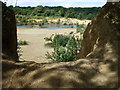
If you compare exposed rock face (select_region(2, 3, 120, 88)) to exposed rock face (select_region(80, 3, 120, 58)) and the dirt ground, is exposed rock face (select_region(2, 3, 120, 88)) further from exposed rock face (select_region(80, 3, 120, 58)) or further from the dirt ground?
the dirt ground

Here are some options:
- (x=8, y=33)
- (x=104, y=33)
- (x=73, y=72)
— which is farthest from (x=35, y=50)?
(x=73, y=72)

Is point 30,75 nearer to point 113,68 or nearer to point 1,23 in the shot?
point 113,68

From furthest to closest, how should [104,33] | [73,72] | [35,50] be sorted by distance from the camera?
1. [35,50]
2. [104,33]
3. [73,72]

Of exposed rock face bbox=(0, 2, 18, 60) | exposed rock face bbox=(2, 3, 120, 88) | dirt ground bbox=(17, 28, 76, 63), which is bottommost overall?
dirt ground bbox=(17, 28, 76, 63)

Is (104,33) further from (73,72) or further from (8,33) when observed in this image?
(8,33)

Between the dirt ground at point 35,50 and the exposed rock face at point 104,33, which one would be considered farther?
the dirt ground at point 35,50

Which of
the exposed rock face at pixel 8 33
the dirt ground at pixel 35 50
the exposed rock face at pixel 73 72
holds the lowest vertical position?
the dirt ground at pixel 35 50

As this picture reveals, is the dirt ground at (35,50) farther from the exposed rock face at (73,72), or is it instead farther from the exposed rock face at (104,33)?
the exposed rock face at (73,72)

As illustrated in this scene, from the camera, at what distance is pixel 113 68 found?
9.46 ft

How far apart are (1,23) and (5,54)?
702 millimetres

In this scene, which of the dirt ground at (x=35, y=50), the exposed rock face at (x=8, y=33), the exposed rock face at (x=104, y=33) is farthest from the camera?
the dirt ground at (x=35, y=50)

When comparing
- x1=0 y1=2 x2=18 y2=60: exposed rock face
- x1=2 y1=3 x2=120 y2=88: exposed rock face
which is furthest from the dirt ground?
x1=2 y1=3 x2=120 y2=88: exposed rock face

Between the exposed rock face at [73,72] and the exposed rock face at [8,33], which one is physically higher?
the exposed rock face at [8,33]

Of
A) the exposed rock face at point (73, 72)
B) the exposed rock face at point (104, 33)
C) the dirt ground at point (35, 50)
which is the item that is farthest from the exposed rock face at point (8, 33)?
the dirt ground at point (35, 50)
